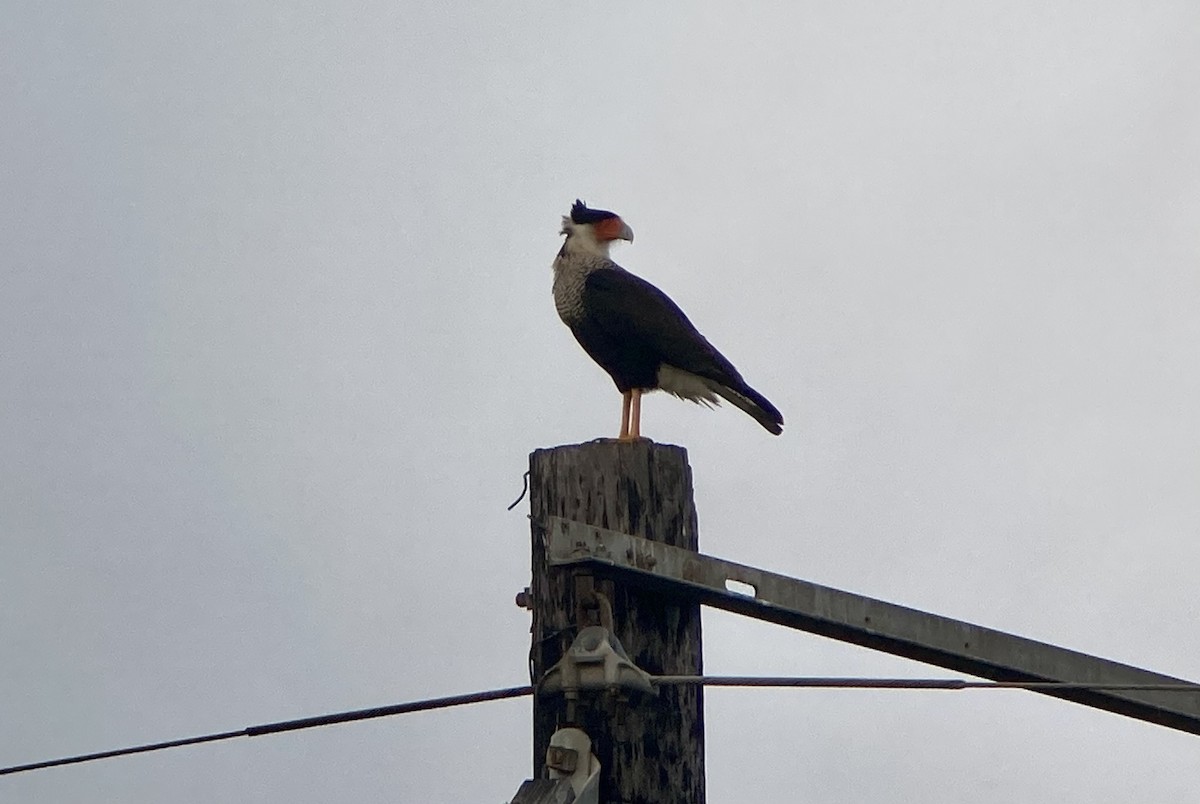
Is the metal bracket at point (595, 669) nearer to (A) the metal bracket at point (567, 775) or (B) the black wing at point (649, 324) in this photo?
(A) the metal bracket at point (567, 775)

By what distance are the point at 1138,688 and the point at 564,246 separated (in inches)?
170

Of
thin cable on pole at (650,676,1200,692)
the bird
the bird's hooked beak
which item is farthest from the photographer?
the bird's hooked beak

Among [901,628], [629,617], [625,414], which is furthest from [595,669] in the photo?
[625,414]

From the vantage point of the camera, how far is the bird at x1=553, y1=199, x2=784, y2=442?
6086mm

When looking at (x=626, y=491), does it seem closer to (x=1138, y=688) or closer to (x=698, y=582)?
(x=698, y=582)

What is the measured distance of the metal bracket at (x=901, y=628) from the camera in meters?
3.20

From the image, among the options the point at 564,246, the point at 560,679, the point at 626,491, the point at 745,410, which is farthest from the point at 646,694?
the point at 564,246

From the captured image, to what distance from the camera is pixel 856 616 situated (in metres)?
3.26

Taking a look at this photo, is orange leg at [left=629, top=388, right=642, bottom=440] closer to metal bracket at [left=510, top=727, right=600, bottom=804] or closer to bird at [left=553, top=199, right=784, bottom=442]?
bird at [left=553, top=199, right=784, bottom=442]

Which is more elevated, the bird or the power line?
the bird

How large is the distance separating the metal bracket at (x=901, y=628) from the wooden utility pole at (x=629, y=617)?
0.11 metres

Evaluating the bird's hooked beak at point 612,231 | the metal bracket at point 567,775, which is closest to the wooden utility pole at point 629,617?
the metal bracket at point 567,775

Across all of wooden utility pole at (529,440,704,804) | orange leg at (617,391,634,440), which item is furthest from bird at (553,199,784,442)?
wooden utility pole at (529,440,704,804)

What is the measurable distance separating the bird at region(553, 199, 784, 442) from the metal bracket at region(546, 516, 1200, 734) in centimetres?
278
